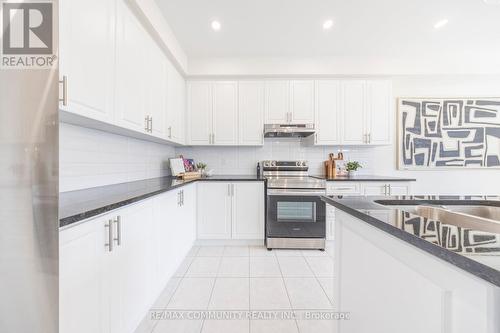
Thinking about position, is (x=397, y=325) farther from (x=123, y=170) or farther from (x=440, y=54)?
(x=440, y=54)

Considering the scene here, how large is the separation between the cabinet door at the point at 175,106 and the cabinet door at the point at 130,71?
0.64 metres

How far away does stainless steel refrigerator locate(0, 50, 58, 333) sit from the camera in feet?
2.12

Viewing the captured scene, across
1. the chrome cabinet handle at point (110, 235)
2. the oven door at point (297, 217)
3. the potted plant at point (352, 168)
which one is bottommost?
the oven door at point (297, 217)

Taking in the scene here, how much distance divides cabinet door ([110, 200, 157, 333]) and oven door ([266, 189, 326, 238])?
5.21 feet

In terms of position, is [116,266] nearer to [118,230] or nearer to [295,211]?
[118,230]

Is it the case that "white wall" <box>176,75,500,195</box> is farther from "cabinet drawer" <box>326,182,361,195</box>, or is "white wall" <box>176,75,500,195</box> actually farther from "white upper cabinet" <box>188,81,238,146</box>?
"cabinet drawer" <box>326,182,361,195</box>

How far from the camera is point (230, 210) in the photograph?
3.07 meters

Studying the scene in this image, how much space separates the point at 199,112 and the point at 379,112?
8.44 feet

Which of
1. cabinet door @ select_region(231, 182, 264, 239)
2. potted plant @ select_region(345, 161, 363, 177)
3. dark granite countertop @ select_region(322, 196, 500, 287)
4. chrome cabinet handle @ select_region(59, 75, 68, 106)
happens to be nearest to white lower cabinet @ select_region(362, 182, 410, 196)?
potted plant @ select_region(345, 161, 363, 177)

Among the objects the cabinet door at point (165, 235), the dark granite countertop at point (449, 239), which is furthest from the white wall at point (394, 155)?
the dark granite countertop at point (449, 239)

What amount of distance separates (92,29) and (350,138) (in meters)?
3.11

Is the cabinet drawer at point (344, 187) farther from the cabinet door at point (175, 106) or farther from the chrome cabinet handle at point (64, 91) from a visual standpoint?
the chrome cabinet handle at point (64, 91)

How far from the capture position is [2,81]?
0.64 m

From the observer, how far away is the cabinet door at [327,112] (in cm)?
336
